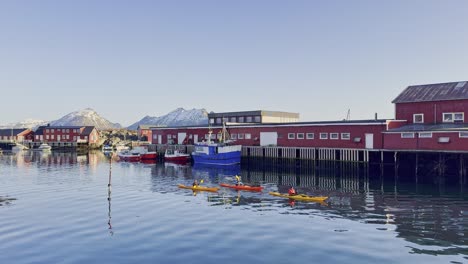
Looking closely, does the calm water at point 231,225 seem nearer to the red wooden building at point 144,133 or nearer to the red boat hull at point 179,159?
the red boat hull at point 179,159

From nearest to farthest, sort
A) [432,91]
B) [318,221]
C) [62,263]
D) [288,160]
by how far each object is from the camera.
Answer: [62,263] → [318,221] → [432,91] → [288,160]

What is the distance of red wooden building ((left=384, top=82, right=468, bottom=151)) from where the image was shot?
5281 cm

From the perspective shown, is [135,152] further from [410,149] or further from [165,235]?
[165,235]

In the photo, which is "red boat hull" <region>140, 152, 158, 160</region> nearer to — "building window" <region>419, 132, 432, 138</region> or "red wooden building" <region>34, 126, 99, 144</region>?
"building window" <region>419, 132, 432, 138</region>

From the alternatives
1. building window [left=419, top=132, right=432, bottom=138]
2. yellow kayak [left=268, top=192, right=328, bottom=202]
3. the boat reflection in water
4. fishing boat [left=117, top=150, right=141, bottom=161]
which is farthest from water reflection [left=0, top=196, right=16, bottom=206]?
fishing boat [left=117, top=150, right=141, bottom=161]

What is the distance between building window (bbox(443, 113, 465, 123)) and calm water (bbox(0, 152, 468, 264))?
706 inches

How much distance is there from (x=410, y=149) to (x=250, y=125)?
32.6 metres

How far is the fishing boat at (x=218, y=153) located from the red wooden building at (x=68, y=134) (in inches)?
3236

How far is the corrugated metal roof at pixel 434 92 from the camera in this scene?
5791 centimetres

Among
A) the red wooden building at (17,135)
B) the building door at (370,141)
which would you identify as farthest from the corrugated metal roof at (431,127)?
the red wooden building at (17,135)

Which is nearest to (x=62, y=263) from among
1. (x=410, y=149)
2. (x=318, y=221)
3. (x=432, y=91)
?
(x=318, y=221)

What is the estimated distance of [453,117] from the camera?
5753cm

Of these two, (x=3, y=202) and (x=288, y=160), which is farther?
(x=288, y=160)

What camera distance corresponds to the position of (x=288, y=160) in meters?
71.2
